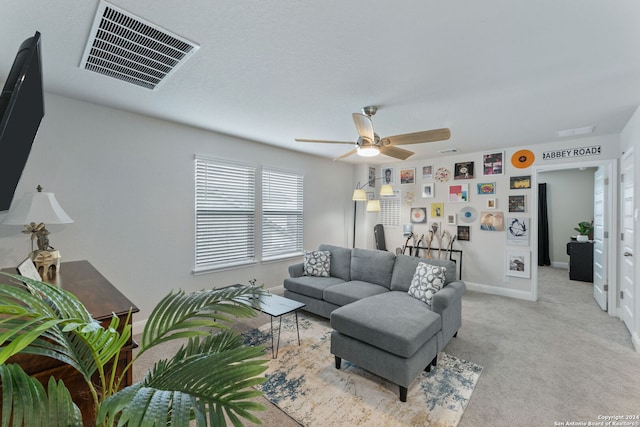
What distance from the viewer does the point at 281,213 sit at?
4.77 m

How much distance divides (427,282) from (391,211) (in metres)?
3.27

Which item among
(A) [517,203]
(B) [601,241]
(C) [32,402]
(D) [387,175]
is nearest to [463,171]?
(A) [517,203]

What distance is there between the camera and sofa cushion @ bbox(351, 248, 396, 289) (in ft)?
12.0

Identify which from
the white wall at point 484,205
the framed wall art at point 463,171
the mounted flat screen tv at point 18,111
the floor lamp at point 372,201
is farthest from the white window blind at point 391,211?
the mounted flat screen tv at point 18,111

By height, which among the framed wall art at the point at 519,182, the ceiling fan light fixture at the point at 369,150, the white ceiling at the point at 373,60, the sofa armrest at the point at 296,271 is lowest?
the sofa armrest at the point at 296,271

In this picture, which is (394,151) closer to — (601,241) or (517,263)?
(517,263)

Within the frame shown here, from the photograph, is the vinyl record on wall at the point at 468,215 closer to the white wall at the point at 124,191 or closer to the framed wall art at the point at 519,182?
the framed wall art at the point at 519,182

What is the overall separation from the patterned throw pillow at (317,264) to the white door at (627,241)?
3.45m

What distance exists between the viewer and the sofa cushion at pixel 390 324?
213 centimetres

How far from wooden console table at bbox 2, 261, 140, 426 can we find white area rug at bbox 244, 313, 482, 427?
122cm

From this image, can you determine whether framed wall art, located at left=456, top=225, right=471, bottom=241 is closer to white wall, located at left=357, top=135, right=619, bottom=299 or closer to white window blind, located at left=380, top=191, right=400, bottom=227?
white wall, located at left=357, top=135, right=619, bottom=299

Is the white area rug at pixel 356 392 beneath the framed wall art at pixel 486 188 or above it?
beneath

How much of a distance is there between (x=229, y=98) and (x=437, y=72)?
6.14ft

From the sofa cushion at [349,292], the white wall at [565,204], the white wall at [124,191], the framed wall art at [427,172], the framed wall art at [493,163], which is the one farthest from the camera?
the white wall at [565,204]
